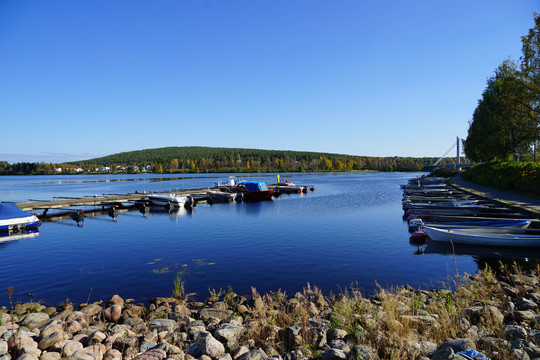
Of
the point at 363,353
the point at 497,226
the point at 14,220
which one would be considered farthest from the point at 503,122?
the point at 14,220

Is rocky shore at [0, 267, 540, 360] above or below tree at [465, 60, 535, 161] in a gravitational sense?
below

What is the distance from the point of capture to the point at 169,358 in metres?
6.82

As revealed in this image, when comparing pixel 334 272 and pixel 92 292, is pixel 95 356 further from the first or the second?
pixel 334 272

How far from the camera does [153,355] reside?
269 inches

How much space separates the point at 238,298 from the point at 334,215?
2361 cm

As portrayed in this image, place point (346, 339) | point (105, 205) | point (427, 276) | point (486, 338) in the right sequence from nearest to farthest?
point (486, 338) < point (346, 339) < point (427, 276) < point (105, 205)

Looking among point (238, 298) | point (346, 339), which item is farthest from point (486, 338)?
point (238, 298)

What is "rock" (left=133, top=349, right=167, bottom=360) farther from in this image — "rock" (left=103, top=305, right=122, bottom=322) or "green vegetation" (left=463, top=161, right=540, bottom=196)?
"green vegetation" (left=463, top=161, right=540, bottom=196)

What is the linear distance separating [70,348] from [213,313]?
13.1ft

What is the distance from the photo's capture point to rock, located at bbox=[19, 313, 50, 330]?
941cm

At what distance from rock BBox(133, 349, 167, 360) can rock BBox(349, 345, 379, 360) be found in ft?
12.7

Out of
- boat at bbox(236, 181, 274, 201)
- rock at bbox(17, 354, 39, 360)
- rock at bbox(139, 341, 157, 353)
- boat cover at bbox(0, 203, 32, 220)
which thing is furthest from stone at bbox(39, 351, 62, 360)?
boat at bbox(236, 181, 274, 201)

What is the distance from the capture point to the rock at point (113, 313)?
1012 centimetres

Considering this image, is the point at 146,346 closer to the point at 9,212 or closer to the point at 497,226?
the point at 497,226
